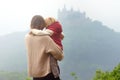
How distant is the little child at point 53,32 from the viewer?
14.8ft

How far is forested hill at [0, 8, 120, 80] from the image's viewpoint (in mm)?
81762

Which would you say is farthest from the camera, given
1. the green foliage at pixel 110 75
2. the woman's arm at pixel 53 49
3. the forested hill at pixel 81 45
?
the forested hill at pixel 81 45

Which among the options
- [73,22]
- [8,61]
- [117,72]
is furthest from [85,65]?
[117,72]

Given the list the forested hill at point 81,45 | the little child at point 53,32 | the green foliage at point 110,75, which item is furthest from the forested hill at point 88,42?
the little child at point 53,32

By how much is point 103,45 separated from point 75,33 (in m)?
8.12

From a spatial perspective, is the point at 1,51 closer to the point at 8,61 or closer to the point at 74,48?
the point at 8,61

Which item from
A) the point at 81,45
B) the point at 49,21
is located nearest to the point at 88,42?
the point at 81,45

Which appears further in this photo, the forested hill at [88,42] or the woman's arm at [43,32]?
the forested hill at [88,42]

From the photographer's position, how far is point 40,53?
4551 millimetres

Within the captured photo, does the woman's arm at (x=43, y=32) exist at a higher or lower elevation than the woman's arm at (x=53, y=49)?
higher

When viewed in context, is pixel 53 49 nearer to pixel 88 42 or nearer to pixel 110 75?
pixel 110 75

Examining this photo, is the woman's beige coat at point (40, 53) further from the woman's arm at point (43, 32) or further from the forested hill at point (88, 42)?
the forested hill at point (88, 42)

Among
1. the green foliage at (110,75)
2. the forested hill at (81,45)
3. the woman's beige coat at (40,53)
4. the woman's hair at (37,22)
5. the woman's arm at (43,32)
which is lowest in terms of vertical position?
the forested hill at (81,45)

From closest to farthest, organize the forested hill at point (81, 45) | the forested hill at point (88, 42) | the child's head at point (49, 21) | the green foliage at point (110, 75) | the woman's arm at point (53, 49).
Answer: the woman's arm at point (53, 49)
the child's head at point (49, 21)
the green foliage at point (110, 75)
the forested hill at point (81, 45)
the forested hill at point (88, 42)
